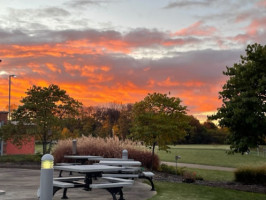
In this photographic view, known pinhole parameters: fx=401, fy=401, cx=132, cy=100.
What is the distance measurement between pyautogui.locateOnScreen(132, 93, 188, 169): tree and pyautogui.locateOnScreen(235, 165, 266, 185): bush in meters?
5.07

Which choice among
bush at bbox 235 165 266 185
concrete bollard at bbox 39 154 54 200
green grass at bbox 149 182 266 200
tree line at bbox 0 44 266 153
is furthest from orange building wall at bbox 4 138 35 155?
concrete bollard at bbox 39 154 54 200

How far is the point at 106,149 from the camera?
19.0 metres

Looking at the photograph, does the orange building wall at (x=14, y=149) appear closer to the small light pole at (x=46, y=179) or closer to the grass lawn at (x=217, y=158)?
the grass lawn at (x=217, y=158)

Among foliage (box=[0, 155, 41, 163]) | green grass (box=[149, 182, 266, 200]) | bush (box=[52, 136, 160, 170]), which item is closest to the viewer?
green grass (box=[149, 182, 266, 200])

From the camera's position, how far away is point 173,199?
10.0m

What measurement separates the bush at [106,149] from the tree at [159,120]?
78 cm

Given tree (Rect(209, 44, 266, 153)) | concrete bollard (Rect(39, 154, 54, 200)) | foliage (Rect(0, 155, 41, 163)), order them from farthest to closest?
foliage (Rect(0, 155, 41, 163)), tree (Rect(209, 44, 266, 153)), concrete bollard (Rect(39, 154, 54, 200))

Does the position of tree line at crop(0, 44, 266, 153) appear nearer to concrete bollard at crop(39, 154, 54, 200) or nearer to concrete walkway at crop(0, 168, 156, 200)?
concrete walkway at crop(0, 168, 156, 200)

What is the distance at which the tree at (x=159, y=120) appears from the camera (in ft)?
68.2

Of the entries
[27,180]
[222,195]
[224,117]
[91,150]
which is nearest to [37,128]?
[91,150]

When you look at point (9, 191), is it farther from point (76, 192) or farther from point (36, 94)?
point (36, 94)

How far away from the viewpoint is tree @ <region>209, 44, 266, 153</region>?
13.6 m

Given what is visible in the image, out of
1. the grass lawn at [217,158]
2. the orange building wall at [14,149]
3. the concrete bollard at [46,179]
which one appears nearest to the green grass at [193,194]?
the concrete bollard at [46,179]

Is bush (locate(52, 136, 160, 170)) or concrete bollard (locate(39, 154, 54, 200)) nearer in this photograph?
concrete bollard (locate(39, 154, 54, 200))
